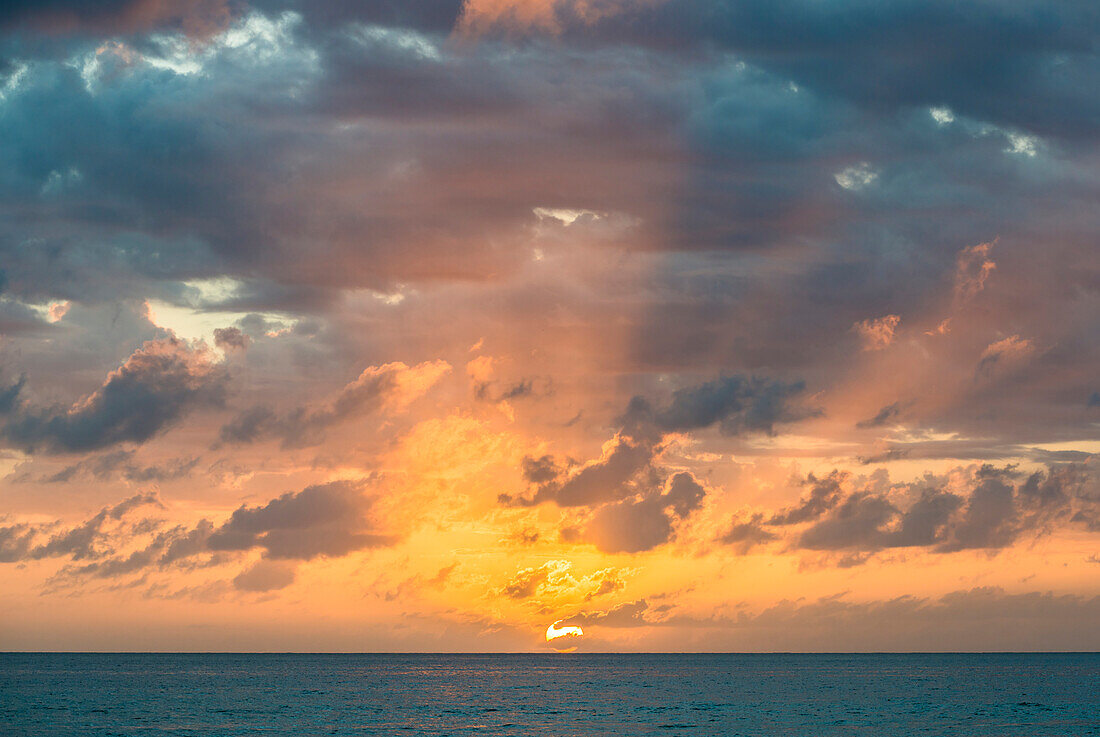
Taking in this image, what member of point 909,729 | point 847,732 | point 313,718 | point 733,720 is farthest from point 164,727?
point 909,729

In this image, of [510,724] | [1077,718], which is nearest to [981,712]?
[1077,718]

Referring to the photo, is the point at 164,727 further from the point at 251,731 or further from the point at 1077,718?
the point at 1077,718

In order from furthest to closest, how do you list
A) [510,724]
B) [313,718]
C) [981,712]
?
[981,712] → [313,718] → [510,724]

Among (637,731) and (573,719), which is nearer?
(637,731)

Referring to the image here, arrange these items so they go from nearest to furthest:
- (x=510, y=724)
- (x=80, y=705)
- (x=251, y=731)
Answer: (x=251, y=731) < (x=510, y=724) < (x=80, y=705)

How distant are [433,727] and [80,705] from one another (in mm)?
77329

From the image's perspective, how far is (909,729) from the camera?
139m

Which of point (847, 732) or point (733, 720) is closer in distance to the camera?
point (847, 732)

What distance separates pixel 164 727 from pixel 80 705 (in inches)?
2145

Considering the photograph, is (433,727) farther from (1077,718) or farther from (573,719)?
(1077,718)

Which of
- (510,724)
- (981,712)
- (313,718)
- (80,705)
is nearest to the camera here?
(510,724)

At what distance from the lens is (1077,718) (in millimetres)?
158750

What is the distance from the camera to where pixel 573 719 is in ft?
A: 499

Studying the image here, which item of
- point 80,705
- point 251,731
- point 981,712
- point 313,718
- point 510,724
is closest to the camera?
point 251,731
